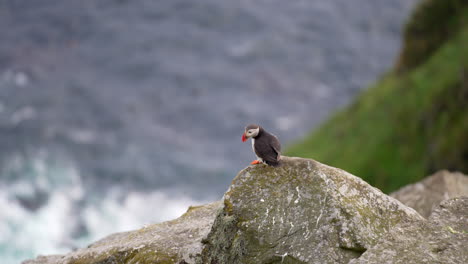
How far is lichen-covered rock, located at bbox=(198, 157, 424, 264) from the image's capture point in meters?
10.5

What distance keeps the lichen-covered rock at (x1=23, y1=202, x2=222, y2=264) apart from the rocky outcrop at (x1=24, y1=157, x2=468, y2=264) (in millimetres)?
25

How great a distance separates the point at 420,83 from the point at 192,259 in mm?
27121

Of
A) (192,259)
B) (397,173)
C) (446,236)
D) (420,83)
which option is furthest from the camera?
(420,83)

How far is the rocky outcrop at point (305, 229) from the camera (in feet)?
33.7

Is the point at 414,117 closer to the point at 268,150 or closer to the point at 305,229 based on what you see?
the point at 268,150

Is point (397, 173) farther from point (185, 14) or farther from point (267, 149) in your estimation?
point (185, 14)

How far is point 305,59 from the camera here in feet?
223

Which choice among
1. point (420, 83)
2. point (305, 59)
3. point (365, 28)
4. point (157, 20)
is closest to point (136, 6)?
point (157, 20)

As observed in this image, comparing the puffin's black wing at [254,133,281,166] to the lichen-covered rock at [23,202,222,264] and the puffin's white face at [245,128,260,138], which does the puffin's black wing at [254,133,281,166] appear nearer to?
the puffin's white face at [245,128,260,138]

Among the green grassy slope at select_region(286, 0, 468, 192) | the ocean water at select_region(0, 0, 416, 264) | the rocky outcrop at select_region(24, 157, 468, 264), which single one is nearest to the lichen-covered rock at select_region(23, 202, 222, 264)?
the rocky outcrop at select_region(24, 157, 468, 264)

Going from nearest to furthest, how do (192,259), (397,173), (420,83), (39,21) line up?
(192,259), (397,173), (420,83), (39,21)

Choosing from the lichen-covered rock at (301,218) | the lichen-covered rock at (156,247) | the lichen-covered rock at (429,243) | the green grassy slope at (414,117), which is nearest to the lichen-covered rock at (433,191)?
the lichen-covered rock at (429,243)

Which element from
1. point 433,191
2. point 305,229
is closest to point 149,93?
point 433,191

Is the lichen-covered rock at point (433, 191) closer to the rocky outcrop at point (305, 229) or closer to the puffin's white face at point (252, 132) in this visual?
the rocky outcrop at point (305, 229)
